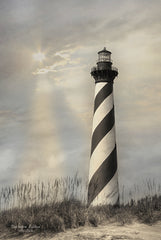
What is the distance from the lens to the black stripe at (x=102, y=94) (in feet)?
51.1

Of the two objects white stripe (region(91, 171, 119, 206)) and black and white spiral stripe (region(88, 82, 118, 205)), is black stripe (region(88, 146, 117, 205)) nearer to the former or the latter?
black and white spiral stripe (region(88, 82, 118, 205))

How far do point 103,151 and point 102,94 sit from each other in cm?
311

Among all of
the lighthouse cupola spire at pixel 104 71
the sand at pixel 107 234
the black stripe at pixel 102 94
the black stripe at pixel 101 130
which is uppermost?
the lighthouse cupola spire at pixel 104 71

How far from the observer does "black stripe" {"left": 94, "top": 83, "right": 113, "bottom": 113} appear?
1557cm

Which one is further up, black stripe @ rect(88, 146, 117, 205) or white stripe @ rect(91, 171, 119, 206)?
black stripe @ rect(88, 146, 117, 205)

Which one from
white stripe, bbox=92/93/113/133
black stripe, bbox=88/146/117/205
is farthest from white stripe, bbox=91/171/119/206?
white stripe, bbox=92/93/113/133

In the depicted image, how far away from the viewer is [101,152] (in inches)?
583

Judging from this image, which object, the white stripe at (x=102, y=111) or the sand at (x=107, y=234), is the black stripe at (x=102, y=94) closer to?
the white stripe at (x=102, y=111)

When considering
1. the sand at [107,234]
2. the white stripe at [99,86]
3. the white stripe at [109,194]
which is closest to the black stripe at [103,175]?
the white stripe at [109,194]

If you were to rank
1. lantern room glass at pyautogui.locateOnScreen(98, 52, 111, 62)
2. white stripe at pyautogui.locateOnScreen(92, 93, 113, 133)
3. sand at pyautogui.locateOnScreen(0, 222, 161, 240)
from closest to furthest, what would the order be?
sand at pyautogui.locateOnScreen(0, 222, 161, 240), white stripe at pyautogui.locateOnScreen(92, 93, 113, 133), lantern room glass at pyautogui.locateOnScreen(98, 52, 111, 62)

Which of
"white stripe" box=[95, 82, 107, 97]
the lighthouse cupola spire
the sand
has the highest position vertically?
the lighthouse cupola spire

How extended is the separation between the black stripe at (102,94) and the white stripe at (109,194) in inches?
156

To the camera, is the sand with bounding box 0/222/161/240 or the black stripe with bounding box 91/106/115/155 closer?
the sand with bounding box 0/222/161/240

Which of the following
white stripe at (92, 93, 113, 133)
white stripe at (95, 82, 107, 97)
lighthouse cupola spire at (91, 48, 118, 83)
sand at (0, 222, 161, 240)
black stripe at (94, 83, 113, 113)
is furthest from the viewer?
lighthouse cupola spire at (91, 48, 118, 83)
